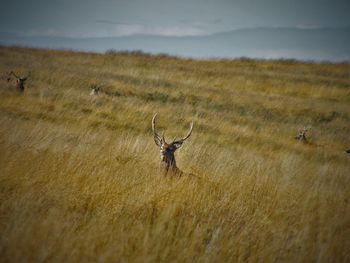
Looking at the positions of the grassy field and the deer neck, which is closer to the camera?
the grassy field

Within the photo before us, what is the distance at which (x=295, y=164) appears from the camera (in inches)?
258

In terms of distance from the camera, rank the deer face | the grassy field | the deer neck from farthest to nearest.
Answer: the deer face → the deer neck → the grassy field

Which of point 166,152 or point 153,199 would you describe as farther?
point 166,152

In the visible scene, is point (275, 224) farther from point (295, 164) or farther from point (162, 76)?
point (162, 76)

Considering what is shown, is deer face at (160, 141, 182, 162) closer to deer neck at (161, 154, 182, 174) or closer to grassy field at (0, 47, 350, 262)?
deer neck at (161, 154, 182, 174)

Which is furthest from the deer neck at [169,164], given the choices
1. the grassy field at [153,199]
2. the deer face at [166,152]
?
the grassy field at [153,199]

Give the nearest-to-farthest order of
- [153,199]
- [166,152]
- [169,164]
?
[153,199], [169,164], [166,152]

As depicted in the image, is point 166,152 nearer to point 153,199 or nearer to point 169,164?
point 169,164

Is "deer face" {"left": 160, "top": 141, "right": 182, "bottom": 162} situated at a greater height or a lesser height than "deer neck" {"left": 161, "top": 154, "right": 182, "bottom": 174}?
greater

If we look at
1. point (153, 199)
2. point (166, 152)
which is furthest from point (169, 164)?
point (153, 199)

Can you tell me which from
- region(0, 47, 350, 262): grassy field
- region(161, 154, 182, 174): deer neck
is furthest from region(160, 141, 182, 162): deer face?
region(0, 47, 350, 262): grassy field

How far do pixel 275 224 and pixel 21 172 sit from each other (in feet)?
9.80

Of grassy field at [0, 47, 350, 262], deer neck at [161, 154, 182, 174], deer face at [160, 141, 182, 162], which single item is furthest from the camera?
deer face at [160, 141, 182, 162]

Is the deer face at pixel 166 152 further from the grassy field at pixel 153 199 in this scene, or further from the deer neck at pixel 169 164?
the grassy field at pixel 153 199
